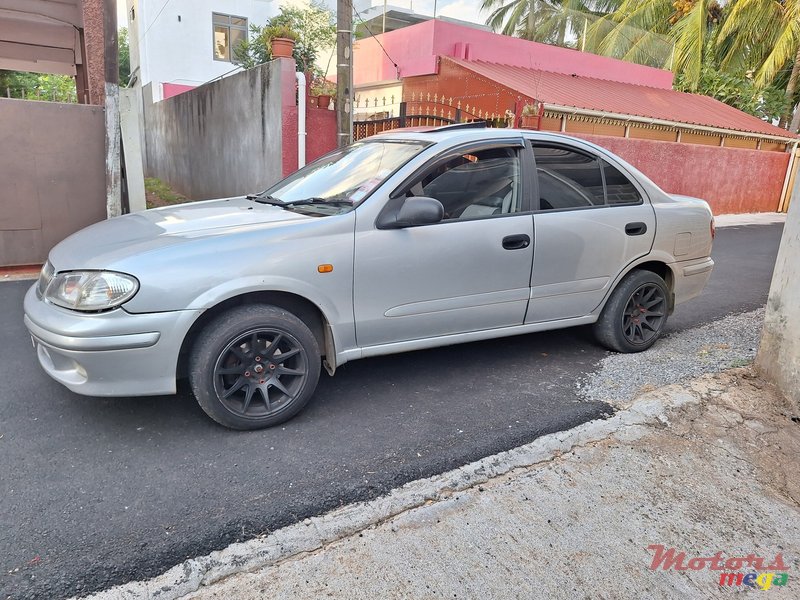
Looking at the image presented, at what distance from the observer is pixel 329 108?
921 cm

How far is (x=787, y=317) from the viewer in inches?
150

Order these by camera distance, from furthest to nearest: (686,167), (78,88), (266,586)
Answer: (686,167) < (78,88) < (266,586)

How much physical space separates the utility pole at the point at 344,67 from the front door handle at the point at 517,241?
4.60 metres

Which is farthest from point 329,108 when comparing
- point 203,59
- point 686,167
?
point 203,59

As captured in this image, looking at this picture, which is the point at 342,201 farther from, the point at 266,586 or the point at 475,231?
the point at 266,586

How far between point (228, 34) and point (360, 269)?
2115cm

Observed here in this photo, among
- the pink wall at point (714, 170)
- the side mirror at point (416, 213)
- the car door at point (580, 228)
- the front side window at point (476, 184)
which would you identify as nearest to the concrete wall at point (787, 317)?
the car door at point (580, 228)

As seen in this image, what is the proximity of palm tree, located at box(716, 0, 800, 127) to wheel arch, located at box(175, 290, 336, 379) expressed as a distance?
20.5m

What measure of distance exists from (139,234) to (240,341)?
0.90 meters

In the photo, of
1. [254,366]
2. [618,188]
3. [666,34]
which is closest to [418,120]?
[618,188]

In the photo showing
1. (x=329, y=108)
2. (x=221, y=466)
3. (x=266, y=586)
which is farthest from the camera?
(x=329, y=108)

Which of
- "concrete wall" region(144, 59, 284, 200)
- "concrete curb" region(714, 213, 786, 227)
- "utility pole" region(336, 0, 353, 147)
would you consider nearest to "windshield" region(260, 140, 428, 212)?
"utility pole" region(336, 0, 353, 147)

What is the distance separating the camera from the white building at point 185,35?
19641 mm

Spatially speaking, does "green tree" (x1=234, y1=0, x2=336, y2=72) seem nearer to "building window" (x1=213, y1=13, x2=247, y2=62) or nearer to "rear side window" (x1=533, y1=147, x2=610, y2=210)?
"building window" (x1=213, y1=13, x2=247, y2=62)
